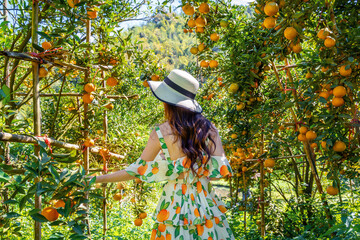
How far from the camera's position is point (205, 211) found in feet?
4.32

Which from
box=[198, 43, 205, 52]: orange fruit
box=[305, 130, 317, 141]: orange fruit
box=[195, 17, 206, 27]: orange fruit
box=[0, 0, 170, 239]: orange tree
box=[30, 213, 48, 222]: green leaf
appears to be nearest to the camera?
box=[30, 213, 48, 222]: green leaf

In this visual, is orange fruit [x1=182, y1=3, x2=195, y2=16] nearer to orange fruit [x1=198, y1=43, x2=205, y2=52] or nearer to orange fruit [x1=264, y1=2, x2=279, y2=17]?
orange fruit [x1=198, y1=43, x2=205, y2=52]

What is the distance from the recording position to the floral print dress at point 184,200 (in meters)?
1.27

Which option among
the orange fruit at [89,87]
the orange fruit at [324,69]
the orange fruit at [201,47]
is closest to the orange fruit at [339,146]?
the orange fruit at [324,69]

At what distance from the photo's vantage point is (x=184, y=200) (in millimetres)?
1304

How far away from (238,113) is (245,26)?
0.66m

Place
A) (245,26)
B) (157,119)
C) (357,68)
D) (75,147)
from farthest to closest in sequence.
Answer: (157,119) < (245,26) < (75,147) < (357,68)

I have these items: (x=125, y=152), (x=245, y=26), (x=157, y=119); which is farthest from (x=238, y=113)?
(x=157, y=119)

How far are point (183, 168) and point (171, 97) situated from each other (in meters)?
0.34

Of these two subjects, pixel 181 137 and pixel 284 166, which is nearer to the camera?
pixel 181 137

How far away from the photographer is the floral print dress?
1274 mm

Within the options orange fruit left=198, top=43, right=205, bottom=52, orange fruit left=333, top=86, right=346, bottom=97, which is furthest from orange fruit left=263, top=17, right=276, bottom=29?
orange fruit left=198, top=43, right=205, bottom=52

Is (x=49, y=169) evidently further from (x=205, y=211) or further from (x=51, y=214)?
(x=205, y=211)

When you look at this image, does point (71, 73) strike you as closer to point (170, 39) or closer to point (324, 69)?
point (324, 69)
